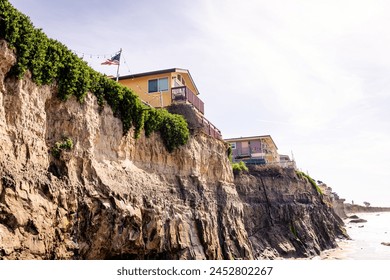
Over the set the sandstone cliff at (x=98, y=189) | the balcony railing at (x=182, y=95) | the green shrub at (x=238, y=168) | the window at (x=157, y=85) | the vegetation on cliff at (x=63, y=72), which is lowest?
the sandstone cliff at (x=98, y=189)

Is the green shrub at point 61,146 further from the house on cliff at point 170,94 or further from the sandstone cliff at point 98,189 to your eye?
the house on cliff at point 170,94

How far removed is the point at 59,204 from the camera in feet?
42.8

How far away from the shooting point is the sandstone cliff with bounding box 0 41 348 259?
11703 millimetres

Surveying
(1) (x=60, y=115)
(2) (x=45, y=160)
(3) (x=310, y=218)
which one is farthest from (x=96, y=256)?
(3) (x=310, y=218)

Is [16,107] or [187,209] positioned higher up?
[16,107]

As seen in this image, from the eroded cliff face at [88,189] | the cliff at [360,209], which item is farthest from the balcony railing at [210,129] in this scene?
the cliff at [360,209]

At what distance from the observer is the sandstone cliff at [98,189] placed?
11703mm

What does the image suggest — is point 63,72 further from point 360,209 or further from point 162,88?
point 360,209

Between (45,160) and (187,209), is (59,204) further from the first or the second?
(187,209)

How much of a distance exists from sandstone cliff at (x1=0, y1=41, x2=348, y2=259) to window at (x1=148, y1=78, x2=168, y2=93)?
6.29 metres

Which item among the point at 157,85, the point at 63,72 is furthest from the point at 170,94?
the point at 63,72

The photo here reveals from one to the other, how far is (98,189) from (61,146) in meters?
2.73

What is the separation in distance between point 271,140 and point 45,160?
60.1m

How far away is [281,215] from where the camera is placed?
1789 inches
